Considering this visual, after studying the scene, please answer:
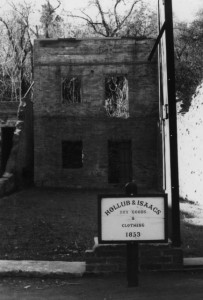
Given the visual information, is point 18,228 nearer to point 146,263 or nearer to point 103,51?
point 146,263

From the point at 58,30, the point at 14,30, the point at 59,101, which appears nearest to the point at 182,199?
the point at 59,101

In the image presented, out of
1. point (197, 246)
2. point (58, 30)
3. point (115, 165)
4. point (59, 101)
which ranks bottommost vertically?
point (197, 246)

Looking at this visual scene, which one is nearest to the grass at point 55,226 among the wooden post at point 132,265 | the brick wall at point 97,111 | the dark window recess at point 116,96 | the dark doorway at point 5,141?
the wooden post at point 132,265

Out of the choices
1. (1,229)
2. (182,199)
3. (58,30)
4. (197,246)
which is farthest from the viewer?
(58,30)

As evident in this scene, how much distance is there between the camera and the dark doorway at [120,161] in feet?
69.2

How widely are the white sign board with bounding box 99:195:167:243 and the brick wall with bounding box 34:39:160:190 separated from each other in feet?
51.0

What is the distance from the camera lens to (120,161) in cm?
2127

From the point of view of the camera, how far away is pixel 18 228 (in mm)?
9891

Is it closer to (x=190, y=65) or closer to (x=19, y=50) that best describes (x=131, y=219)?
(x=190, y=65)

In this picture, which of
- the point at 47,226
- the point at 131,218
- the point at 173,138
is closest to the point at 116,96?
the point at 47,226

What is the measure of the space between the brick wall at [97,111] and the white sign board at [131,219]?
15554 millimetres

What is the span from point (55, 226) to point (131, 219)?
551 centimetres

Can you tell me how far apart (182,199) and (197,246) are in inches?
349

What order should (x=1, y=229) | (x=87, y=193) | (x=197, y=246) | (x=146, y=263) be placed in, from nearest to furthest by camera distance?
(x=146, y=263)
(x=197, y=246)
(x=1, y=229)
(x=87, y=193)
